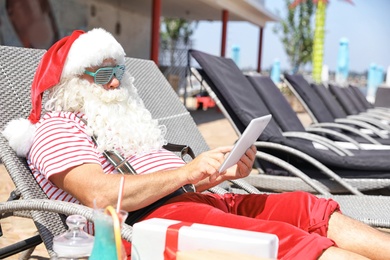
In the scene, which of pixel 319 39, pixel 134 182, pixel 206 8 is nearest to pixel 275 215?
pixel 134 182

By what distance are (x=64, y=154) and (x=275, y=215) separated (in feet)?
2.44

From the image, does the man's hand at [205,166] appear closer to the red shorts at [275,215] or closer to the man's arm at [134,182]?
the man's arm at [134,182]

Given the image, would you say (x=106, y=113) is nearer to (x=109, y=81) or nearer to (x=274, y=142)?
(x=109, y=81)

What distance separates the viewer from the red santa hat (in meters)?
2.10

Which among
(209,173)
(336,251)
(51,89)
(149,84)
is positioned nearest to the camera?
(336,251)

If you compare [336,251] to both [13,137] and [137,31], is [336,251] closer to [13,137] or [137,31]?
[13,137]

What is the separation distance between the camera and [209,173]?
1842 millimetres

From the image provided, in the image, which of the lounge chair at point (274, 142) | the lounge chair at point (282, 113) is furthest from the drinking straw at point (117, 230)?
the lounge chair at point (282, 113)

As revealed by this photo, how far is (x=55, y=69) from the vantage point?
86.8 inches

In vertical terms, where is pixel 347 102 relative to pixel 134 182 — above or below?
below

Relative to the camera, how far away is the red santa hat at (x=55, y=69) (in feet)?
6.90

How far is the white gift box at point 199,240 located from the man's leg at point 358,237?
2.29 feet

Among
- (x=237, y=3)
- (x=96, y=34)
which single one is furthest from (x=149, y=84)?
(x=237, y=3)

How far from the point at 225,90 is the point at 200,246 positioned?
2.45m
